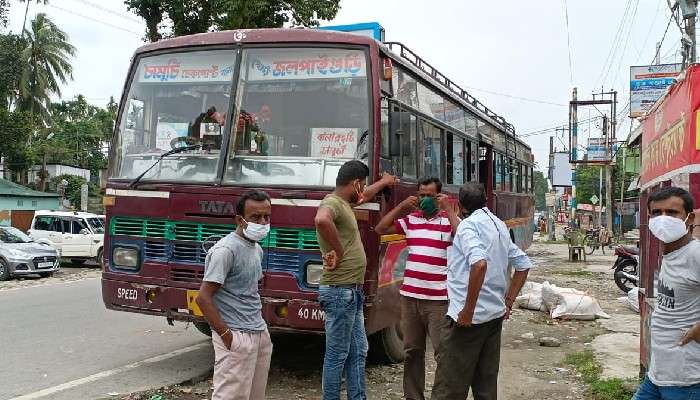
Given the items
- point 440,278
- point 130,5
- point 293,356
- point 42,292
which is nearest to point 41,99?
point 130,5

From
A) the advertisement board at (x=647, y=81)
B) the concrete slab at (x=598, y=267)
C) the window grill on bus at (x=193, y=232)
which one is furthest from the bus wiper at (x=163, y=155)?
the advertisement board at (x=647, y=81)

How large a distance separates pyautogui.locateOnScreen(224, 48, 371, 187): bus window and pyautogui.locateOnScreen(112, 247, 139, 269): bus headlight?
47.6 inches

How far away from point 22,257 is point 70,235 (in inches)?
138

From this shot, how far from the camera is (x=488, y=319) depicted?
432cm

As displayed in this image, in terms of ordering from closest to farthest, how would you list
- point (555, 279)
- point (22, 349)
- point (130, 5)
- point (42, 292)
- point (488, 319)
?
point (488, 319)
point (22, 349)
point (42, 292)
point (555, 279)
point (130, 5)

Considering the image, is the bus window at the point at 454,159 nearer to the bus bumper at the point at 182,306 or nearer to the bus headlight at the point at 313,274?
the bus headlight at the point at 313,274

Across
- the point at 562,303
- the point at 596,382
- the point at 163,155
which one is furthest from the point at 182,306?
the point at 562,303

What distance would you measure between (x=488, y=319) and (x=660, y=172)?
5.89 ft

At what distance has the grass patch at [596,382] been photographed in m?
6.01

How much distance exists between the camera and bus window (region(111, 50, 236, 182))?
20.0ft

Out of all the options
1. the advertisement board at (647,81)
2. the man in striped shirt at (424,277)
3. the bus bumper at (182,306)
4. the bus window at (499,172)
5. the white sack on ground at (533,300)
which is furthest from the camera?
the advertisement board at (647,81)

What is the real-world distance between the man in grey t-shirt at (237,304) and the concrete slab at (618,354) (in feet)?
14.1

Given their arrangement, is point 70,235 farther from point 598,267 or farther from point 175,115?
point 598,267

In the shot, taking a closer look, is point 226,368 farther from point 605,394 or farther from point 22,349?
point 22,349
